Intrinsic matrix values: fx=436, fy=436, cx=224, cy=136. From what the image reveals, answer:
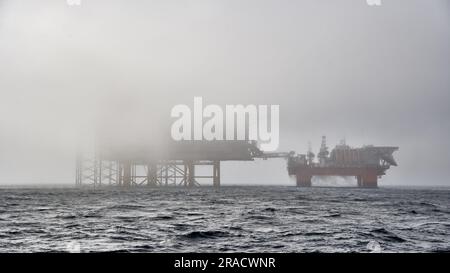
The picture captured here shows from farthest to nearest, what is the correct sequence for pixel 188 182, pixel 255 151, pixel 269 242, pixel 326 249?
pixel 188 182 → pixel 255 151 → pixel 269 242 → pixel 326 249

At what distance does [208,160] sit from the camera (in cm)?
11438

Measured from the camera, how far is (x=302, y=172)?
135 meters

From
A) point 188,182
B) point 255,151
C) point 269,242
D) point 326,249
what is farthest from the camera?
point 188,182
